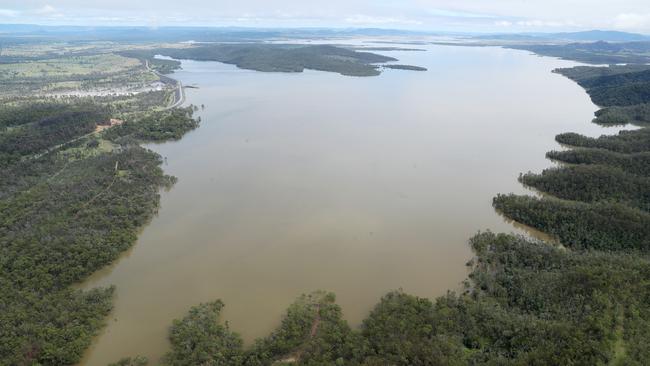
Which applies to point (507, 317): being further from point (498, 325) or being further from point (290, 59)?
point (290, 59)

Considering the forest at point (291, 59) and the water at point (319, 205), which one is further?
the forest at point (291, 59)

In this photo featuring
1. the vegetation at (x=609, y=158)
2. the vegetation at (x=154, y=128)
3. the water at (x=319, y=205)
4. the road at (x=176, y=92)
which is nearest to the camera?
the water at (x=319, y=205)

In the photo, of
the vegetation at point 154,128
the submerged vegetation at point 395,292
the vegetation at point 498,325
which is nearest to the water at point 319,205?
the submerged vegetation at point 395,292

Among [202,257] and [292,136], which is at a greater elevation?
[292,136]

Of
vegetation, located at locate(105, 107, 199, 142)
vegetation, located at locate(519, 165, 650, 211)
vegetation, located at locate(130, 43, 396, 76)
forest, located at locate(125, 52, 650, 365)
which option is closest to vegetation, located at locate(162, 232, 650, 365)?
forest, located at locate(125, 52, 650, 365)

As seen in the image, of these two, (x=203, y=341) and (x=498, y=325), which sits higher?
(x=498, y=325)

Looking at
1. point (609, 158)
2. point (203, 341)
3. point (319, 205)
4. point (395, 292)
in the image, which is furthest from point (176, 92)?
point (609, 158)

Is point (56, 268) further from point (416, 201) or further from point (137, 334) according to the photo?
point (416, 201)

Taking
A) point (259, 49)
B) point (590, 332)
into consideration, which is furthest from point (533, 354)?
point (259, 49)

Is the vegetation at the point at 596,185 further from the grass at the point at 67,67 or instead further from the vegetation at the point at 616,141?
the grass at the point at 67,67
